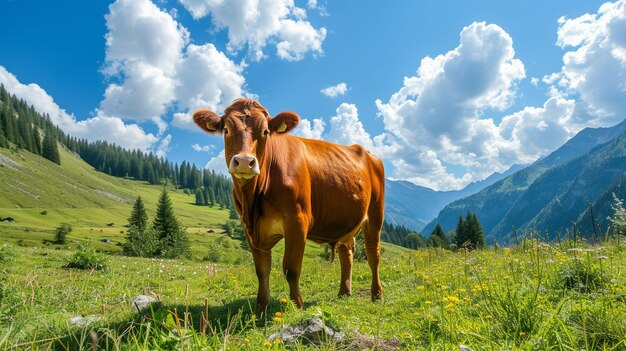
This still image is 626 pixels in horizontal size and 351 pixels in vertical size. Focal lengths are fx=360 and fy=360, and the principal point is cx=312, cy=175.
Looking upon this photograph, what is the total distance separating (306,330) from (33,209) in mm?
148145

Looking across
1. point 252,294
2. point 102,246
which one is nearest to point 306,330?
point 252,294

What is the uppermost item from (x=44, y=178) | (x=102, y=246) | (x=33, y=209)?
(x=44, y=178)

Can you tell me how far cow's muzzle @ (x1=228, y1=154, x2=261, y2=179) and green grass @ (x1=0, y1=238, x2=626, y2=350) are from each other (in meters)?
1.63

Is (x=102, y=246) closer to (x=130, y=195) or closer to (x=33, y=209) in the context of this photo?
(x=33, y=209)

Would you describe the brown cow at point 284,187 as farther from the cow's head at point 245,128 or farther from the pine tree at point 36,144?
the pine tree at point 36,144

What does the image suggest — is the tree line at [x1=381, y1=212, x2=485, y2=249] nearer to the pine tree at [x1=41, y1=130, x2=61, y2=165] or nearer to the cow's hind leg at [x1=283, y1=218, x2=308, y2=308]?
the cow's hind leg at [x1=283, y1=218, x2=308, y2=308]

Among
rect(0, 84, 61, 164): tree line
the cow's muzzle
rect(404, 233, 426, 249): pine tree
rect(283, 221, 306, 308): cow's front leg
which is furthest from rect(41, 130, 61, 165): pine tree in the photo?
the cow's muzzle

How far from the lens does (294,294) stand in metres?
5.82

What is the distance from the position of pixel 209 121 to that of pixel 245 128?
933mm

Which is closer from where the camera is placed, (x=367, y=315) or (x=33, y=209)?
(x=367, y=315)

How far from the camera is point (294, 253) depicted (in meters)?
5.57

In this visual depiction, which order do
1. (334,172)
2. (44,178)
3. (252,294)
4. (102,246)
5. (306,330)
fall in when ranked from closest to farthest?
(306,330), (334,172), (252,294), (102,246), (44,178)

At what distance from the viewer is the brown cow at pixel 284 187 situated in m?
5.50

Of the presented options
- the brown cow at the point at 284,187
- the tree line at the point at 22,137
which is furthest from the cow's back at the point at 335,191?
the tree line at the point at 22,137
